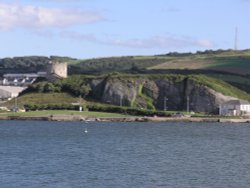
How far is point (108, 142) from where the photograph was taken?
6319 centimetres

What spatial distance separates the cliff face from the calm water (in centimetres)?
4622

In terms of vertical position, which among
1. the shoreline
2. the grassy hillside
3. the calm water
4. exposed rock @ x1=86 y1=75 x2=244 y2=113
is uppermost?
the grassy hillside

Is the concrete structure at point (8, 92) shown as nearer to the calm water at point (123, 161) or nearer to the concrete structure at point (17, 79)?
the concrete structure at point (17, 79)

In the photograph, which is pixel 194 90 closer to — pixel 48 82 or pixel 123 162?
pixel 48 82

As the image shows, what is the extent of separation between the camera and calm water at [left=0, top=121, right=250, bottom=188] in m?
36.4

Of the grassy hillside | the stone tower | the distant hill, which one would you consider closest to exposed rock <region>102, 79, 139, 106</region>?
the stone tower

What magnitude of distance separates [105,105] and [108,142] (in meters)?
54.2

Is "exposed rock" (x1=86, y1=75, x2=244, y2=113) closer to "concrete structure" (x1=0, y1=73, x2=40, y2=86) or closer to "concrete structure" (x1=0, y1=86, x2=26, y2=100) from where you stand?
"concrete structure" (x1=0, y1=86, x2=26, y2=100)

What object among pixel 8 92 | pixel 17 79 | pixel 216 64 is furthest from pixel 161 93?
pixel 17 79

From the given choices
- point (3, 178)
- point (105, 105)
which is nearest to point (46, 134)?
point (3, 178)

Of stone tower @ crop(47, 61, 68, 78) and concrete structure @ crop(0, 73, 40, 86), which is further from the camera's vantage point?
concrete structure @ crop(0, 73, 40, 86)

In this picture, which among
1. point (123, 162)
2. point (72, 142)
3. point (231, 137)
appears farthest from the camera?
point (231, 137)

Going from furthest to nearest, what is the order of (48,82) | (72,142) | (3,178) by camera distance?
(48,82)
(72,142)
(3,178)

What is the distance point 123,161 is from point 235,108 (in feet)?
231
